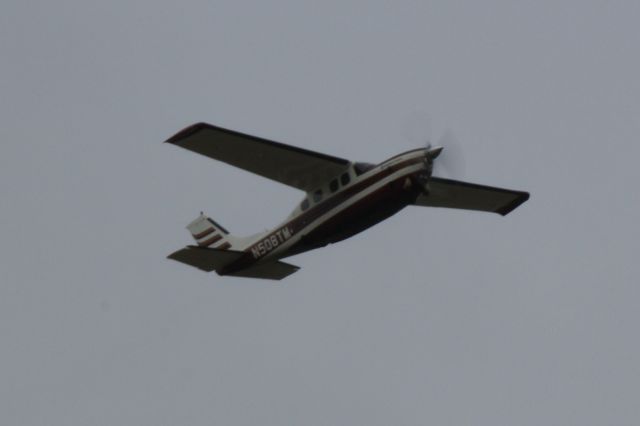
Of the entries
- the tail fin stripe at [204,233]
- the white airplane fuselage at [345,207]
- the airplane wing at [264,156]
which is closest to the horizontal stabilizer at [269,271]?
the white airplane fuselage at [345,207]

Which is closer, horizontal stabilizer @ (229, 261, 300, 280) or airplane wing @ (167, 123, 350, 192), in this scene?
airplane wing @ (167, 123, 350, 192)

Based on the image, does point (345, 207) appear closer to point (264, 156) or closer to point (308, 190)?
point (308, 190)

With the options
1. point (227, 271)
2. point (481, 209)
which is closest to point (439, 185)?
point (481, 209)

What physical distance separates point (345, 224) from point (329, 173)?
5.27 ft

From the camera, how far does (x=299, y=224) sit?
4800 cm

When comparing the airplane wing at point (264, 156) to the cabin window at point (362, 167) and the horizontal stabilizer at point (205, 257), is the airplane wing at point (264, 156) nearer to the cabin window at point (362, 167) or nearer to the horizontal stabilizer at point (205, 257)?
the cabin window at point (362, 167)

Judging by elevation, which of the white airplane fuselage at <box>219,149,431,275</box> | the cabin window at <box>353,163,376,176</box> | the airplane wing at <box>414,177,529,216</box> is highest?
the airplane wing at <box>414,177,529,216</box>

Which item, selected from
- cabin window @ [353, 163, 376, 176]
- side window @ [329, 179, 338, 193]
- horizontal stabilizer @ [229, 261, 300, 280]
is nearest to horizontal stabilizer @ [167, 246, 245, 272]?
horizontal stabilizer @ [229, 261, 300, 280]

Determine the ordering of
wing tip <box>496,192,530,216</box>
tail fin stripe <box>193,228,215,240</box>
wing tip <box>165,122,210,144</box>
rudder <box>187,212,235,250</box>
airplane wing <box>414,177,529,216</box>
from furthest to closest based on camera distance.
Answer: tail fin stripe <box>193,228,215,240</box> < rudder <box>187,212,235,250</box> < wing tip <box>496,192,530,216</box> < airplane wing <box>414,177,529,216</box> < wing tip <box>165,122,210,144</box>

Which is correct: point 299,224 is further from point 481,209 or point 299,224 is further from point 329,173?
point 481,209

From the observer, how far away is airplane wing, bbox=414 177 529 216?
50.2 meters

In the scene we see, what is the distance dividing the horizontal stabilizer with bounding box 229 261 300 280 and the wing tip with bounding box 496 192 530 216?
22.4ft

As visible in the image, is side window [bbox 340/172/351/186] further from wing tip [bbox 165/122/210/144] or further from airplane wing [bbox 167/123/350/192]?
wing tip [bbox 165/122/210/144]

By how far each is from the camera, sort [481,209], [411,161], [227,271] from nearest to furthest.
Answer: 1. [411,161]
2. [227,271]
3. [481,209]
